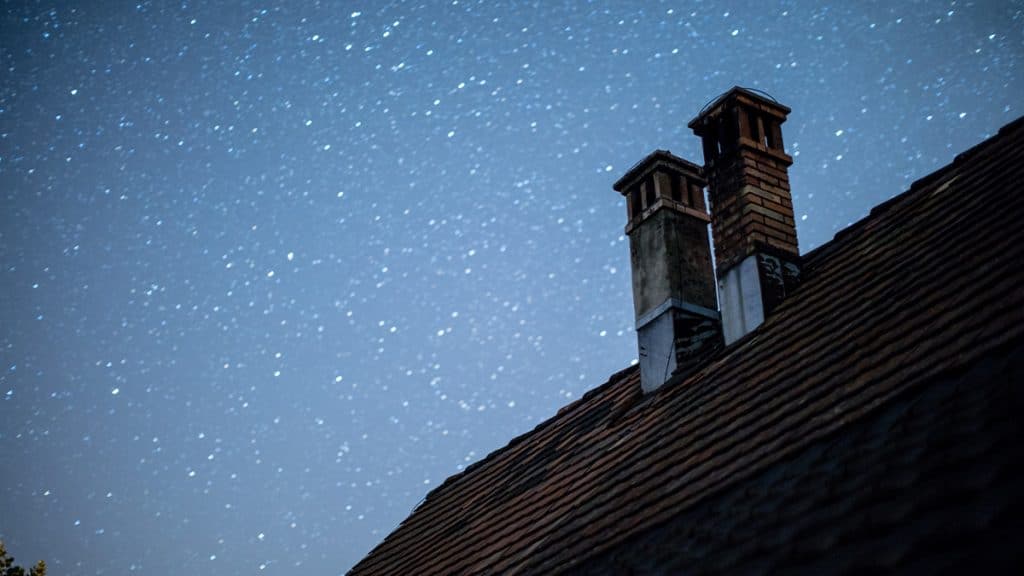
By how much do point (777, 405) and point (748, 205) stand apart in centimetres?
244

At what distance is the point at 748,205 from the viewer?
700 cm

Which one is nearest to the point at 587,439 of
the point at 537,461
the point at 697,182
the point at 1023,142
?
the point at 537,461

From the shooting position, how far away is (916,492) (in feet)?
10.3

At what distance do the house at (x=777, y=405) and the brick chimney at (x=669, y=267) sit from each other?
2 cm

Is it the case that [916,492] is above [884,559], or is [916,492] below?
above

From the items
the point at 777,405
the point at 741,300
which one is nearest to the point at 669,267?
the point at 741,300

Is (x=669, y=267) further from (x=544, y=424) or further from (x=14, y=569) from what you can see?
(x=14, y=569)

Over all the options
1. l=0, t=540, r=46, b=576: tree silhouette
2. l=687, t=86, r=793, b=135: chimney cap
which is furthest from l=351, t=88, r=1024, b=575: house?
l=0, t=540, r=46, b=576: tree silhouette

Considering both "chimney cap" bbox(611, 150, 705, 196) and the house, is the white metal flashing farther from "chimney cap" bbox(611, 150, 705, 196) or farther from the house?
"chimney cap" bbox(611, 150, 705, 196)

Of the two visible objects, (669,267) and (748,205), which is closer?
(748,205)

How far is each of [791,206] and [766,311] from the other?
3.82 ft

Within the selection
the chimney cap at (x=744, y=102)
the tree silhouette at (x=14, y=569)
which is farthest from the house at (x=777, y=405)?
the tree silhouette at (x=14, y=569)

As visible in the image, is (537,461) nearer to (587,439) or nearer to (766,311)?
(587,439)

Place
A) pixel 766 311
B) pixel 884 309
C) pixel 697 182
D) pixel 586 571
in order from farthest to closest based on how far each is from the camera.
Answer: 1. pixel 697 182
2. pixel 766 311
3. pixel 884 309
4. pixel 586 571
